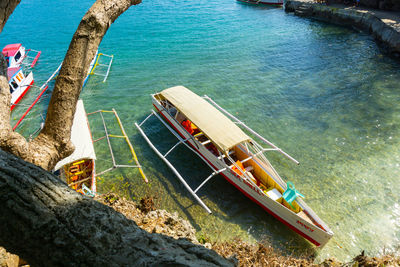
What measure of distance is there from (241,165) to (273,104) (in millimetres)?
8047

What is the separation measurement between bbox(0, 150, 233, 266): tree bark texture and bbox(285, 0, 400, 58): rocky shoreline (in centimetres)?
2928

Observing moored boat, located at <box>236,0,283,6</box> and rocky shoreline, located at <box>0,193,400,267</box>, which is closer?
rocky shoreline, located at <box>0,193,400,267</box>

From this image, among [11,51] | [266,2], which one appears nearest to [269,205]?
[11,51]

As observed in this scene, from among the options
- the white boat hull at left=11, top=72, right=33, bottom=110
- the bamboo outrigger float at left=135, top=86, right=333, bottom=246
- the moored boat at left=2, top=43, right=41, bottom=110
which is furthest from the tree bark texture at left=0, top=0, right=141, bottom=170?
the white boat hull at left=11, top=72, right=33, bottom=110

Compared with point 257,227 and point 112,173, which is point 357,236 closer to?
point 257,227

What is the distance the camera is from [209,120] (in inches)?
478

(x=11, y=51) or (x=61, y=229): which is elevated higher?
(x=11, y=51)

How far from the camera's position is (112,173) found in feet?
41.4

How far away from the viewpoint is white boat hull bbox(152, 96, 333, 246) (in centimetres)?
877

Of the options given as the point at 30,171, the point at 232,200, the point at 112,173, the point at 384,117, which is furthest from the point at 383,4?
the point at 30,171

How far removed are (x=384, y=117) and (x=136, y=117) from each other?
1666 centimetres

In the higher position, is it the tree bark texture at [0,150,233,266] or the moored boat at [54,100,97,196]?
the tree bark texture at [0,150,233,266]

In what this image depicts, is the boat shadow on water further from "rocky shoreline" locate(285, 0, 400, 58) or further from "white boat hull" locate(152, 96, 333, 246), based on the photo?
"rocky shoreline" locate(285, 0, 400, 58)

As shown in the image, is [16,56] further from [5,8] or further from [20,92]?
[5,8]
